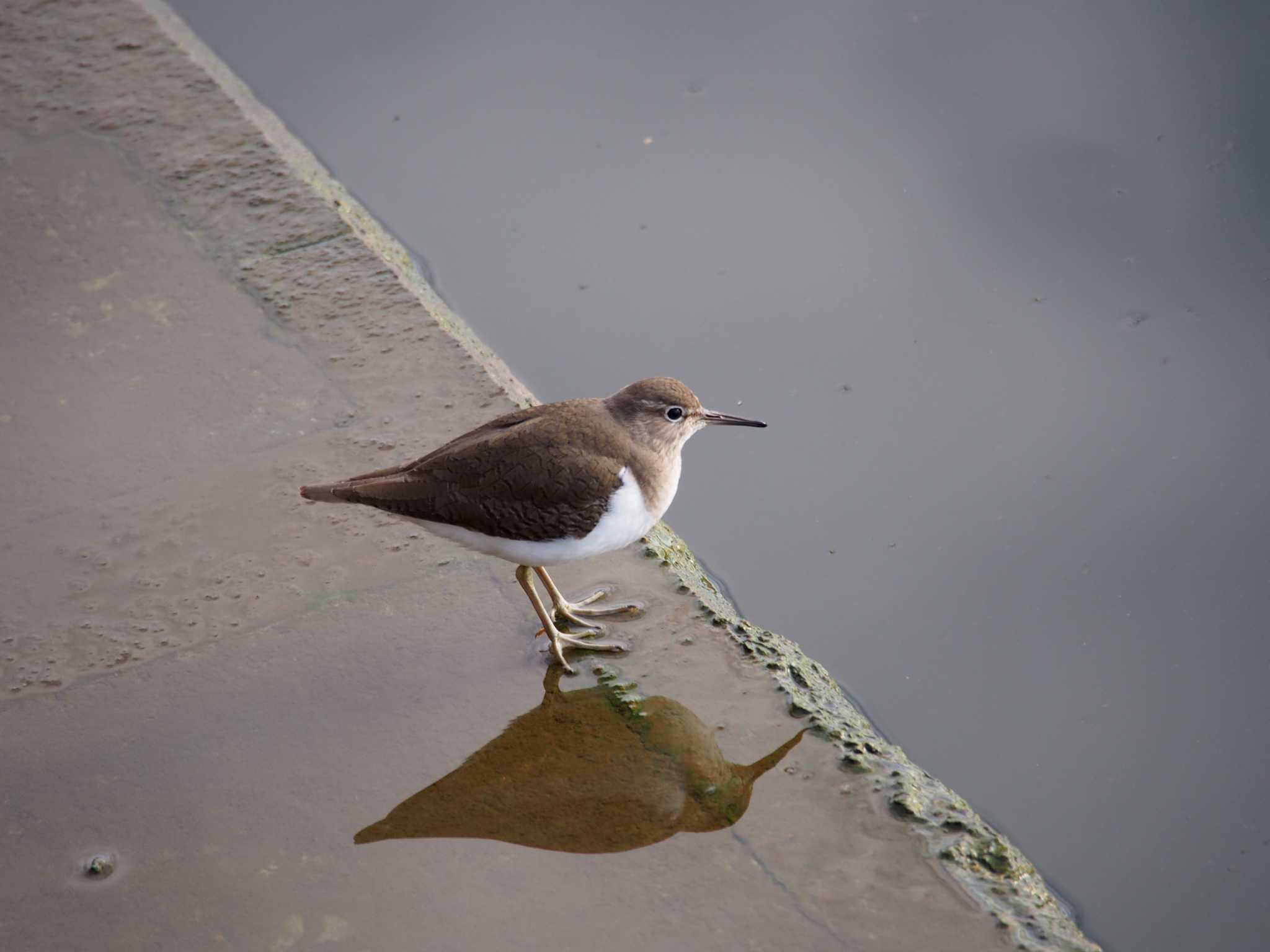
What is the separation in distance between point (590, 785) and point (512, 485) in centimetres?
96

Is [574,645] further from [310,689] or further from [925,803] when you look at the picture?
[925,803]

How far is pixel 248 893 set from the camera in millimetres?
3395

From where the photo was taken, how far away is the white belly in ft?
13.1

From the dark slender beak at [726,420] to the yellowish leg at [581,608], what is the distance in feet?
2.39

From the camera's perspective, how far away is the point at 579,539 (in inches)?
157

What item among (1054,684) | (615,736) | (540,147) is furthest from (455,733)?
(540,147)

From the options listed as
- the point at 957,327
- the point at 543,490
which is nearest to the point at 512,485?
the point at 543,490

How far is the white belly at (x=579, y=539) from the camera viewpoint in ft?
13.1

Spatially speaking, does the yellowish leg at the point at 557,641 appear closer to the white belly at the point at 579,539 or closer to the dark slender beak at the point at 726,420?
the white belly at the point at 579,539

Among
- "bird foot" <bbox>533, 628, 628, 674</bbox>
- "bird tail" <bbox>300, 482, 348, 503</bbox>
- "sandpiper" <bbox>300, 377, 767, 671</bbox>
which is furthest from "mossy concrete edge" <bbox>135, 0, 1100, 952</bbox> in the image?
"bird tail" <bbox>300, 482, 348, 503</bbox>

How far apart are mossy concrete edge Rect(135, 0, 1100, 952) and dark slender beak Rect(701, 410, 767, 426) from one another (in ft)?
1.64

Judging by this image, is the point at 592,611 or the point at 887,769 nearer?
the point at 887,769

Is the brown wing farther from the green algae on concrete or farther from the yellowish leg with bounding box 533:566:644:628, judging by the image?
the green algae on concrete

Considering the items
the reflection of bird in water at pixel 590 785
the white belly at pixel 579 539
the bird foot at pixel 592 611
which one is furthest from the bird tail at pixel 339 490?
the reflection of bird in water at pixel 590 785
